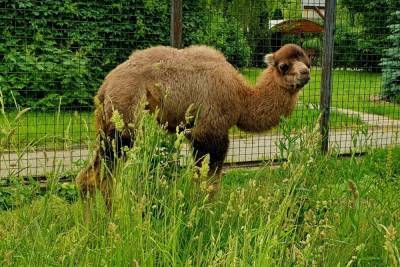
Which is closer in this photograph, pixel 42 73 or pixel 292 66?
pixel 292 66

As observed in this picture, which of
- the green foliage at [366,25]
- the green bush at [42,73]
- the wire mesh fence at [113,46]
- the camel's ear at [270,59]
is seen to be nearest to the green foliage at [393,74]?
the green foliage at [366,25]

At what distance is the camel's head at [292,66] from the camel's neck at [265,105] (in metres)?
0.09

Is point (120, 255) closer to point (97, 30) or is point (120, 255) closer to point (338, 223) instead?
point (338, 223)

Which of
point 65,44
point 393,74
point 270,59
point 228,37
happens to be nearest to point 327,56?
point 228,37

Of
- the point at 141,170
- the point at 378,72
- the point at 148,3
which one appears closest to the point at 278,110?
the point at 141,170

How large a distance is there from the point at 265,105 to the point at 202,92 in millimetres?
831

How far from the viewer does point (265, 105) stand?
6.11 metres

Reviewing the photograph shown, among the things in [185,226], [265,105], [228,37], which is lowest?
[185,226]

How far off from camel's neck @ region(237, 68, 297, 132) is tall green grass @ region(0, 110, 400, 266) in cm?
184

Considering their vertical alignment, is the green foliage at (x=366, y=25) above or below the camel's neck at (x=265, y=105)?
above

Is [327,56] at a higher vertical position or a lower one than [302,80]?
higher

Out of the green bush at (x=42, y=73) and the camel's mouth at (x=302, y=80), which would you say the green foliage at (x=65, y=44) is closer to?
the green bush at (x=42, y=73)

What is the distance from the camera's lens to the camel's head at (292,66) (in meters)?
6.00

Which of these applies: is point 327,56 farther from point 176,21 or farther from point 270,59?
point 176,21
